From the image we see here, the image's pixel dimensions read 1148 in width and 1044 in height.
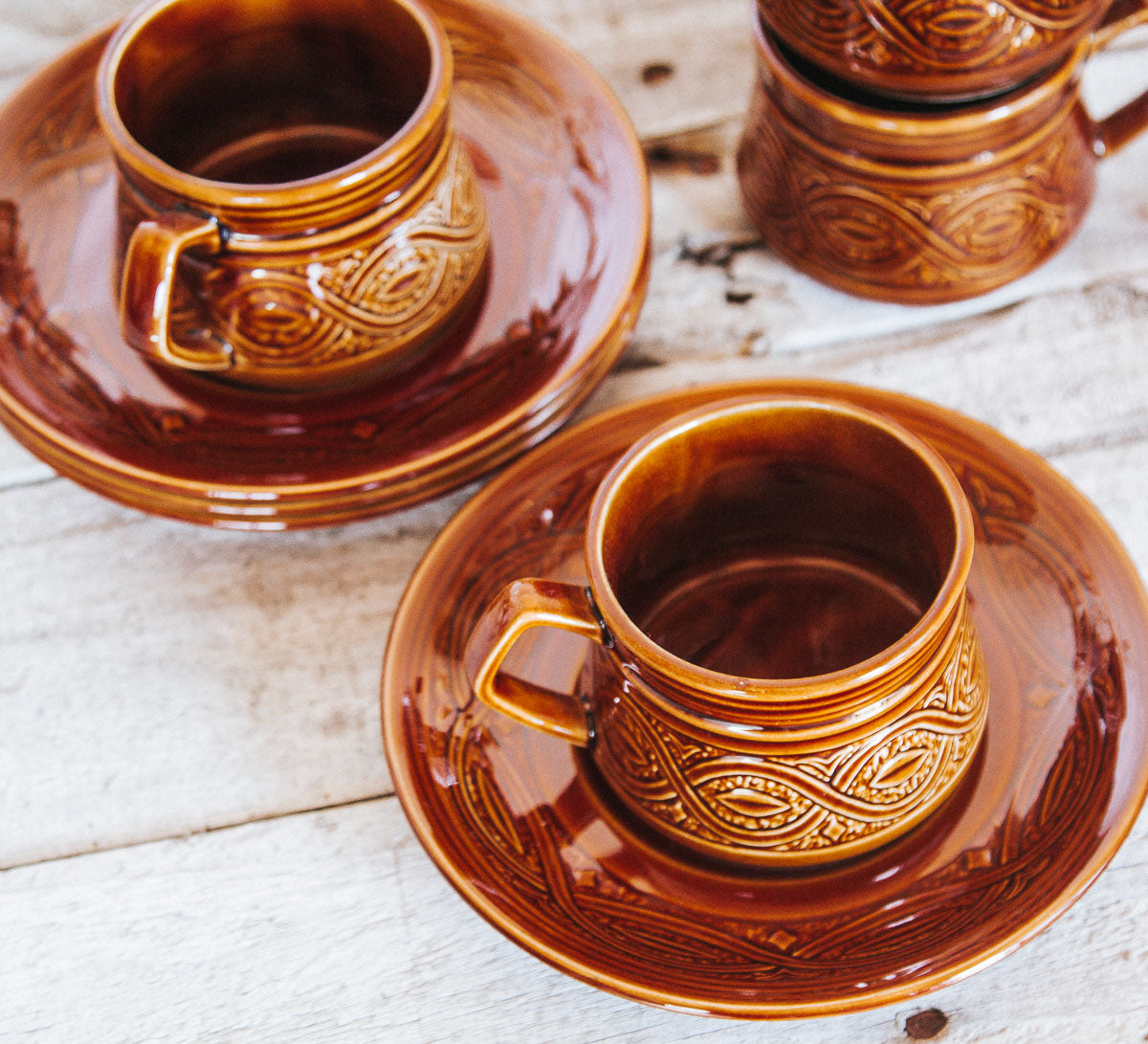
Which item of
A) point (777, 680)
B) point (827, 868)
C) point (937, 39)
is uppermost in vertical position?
point (937, 39)

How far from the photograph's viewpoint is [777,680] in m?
0.50

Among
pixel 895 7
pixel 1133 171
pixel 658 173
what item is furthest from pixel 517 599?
pixel 1133 171

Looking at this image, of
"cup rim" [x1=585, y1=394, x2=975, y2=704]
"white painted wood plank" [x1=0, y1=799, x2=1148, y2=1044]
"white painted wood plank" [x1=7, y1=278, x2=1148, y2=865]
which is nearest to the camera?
"cup rim" [x1=585, y1=394, x2=975, y2=704]

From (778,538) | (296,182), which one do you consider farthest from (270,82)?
(778,538)

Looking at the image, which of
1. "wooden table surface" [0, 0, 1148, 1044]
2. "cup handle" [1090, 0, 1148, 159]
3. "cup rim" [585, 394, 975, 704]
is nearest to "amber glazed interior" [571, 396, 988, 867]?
"cup rim" [585, 394, 975, 704]

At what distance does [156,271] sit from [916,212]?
0.41 metres

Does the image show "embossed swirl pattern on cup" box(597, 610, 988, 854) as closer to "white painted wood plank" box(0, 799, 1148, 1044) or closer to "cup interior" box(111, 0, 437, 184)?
"white painted wood plank" box(0, 799, 1148, 1044)

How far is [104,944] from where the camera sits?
2.07 feet

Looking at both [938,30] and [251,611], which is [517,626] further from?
[938,30]

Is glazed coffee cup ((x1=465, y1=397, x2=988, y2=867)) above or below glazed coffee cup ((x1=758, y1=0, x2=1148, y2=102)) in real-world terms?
below

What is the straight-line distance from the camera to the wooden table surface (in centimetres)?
60

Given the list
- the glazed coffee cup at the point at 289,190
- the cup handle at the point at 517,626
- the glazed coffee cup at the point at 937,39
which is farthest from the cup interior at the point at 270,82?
the cup handle at the point at 517,626

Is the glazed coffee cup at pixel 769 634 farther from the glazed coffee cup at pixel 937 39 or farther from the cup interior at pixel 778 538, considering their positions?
the glazed coffee cup at pixel 937 39

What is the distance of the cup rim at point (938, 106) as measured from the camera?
698mm
